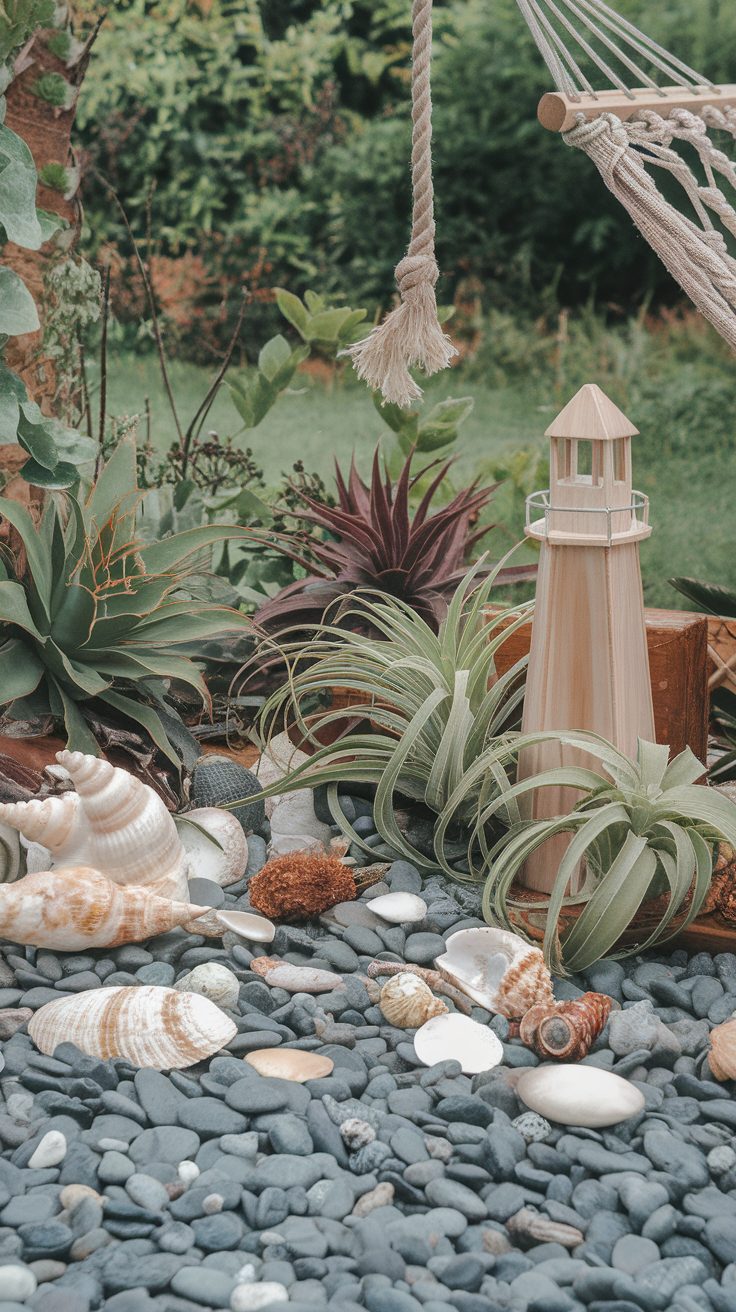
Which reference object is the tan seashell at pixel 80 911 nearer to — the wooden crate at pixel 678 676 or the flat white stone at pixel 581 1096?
the flat white stone at pixel 581 1096

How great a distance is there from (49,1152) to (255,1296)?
0.35 metres

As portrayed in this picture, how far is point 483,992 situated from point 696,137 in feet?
4.72

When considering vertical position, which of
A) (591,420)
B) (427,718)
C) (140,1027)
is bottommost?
(140,1027)

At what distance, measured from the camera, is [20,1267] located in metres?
1.44

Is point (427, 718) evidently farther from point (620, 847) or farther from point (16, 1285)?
point (16, 1285)

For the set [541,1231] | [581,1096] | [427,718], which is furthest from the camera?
[427,718]

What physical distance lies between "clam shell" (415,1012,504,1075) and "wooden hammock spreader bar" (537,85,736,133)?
139cm

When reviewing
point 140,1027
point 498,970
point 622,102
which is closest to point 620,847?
point 498,970

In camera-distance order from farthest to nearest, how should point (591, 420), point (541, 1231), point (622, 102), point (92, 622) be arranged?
point (92, 622), point (622, 102), point (591, 420), point (541, 1231)

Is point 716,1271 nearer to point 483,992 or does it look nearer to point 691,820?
point 483,992

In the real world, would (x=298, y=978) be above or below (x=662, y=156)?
below

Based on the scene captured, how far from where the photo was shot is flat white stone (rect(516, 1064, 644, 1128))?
1707 millimetres

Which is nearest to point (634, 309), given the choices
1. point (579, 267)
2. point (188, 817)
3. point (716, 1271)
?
point (579, 267)

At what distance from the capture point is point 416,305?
88.4 inches
